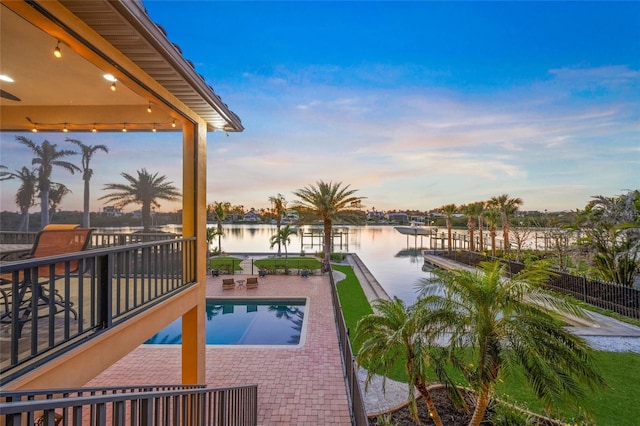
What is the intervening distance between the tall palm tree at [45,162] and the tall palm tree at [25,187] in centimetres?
9

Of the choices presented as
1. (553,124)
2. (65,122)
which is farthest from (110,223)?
(553,124)

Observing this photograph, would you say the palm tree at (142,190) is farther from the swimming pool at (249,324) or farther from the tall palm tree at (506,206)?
the tall palm tree at (506,206)

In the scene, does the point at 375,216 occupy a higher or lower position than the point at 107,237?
higher

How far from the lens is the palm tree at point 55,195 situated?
15.5 feet

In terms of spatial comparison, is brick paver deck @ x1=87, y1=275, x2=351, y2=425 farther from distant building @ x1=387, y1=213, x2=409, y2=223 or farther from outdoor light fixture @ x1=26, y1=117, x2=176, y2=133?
distant building @ x1=387, y1=213, x2=409, y2=223

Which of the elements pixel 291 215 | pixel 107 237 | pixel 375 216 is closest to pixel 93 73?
pixel 107 237

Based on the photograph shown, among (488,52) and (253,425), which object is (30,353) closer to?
(253,425)

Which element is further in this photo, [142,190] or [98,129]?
[142,190]

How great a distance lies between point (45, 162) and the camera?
179 inches

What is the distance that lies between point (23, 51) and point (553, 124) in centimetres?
2338

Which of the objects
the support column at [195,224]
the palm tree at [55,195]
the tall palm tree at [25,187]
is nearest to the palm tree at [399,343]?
the support column at [195,224]

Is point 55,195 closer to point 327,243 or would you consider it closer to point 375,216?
point 327,243

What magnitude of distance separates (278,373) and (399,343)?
3.13 meters

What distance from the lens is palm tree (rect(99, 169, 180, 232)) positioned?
5.59m
